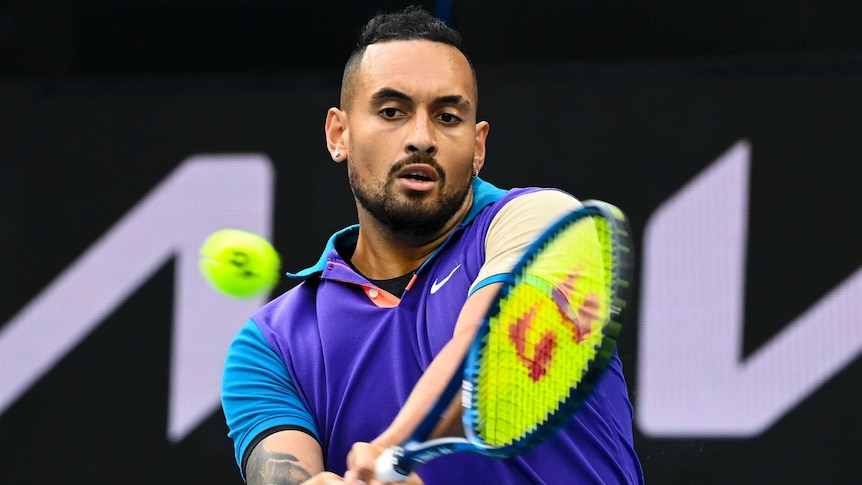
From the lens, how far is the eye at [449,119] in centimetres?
320

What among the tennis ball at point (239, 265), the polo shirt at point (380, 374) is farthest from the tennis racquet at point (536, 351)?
the tennis ball at point (239, 265)

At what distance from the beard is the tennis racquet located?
0.51 meters

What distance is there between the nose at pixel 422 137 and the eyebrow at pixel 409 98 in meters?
0.05

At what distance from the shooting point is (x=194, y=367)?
5.23m

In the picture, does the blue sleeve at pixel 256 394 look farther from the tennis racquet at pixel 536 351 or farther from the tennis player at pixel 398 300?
the tennis racquet at pixel 536 351

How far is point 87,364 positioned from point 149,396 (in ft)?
1.02

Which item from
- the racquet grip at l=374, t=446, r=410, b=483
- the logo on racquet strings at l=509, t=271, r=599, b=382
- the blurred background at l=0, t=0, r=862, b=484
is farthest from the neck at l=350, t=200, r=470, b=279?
the blurred background at l=0, t=0, r=862, b=484

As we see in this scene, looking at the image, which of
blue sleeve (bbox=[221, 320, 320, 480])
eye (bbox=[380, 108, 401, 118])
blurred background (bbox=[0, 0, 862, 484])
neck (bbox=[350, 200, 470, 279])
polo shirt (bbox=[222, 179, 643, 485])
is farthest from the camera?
blurred background (bbox=[0, 0, 862, 484])

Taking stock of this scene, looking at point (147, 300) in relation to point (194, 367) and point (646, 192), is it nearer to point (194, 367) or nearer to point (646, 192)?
point (194, 367)

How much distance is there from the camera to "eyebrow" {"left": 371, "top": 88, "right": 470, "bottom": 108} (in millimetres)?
3174

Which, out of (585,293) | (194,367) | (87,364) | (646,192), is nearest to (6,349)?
(87,364)

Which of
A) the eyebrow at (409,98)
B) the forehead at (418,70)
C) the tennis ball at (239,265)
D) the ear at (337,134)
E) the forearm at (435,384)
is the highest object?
the forehead at (418,70)

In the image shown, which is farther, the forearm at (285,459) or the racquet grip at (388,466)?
the forearm at (285,459)

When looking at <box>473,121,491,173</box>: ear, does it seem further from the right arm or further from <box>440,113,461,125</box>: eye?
the right arm
